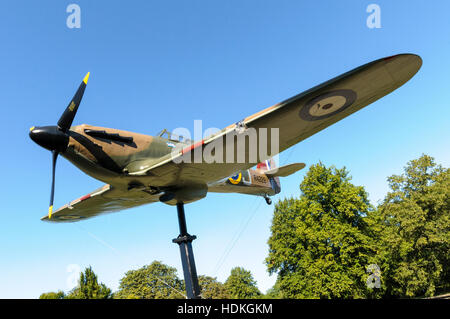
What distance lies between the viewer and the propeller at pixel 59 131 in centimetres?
832

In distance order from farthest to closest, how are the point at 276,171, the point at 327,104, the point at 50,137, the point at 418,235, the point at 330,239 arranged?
1. the point at 418,235
2. the point at 330,239
3. the point at 276,171
4. the point at 50,137
5. the point at 327,104

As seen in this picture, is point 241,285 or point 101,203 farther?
point 241,285

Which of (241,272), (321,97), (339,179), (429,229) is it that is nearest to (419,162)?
(429,229)

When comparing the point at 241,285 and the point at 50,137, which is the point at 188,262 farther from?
the point at 241,285

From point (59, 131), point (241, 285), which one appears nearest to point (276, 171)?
point (59, 131)

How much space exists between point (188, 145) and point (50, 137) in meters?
3.85

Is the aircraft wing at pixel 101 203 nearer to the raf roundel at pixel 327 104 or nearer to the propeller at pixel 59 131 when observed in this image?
the propeller at pixel 59 131

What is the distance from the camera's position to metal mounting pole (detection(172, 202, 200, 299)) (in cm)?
971

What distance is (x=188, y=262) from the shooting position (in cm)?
1003

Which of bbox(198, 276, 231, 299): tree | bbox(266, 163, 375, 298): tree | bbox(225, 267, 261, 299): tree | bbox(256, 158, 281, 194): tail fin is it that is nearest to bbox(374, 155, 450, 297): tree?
bbox(266, 163, 375, 298): tree

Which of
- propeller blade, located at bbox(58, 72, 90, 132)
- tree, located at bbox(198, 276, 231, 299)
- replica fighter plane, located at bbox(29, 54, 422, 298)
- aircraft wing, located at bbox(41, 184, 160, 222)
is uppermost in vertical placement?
propeller blade, located at bbox(58, 72, 90, 132)

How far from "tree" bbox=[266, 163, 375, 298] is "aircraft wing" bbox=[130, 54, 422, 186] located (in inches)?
801

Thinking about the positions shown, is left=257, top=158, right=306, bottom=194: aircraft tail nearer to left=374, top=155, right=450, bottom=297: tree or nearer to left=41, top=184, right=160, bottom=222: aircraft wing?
left=41, top=184, right=160, bottom=222: aircraft wing
